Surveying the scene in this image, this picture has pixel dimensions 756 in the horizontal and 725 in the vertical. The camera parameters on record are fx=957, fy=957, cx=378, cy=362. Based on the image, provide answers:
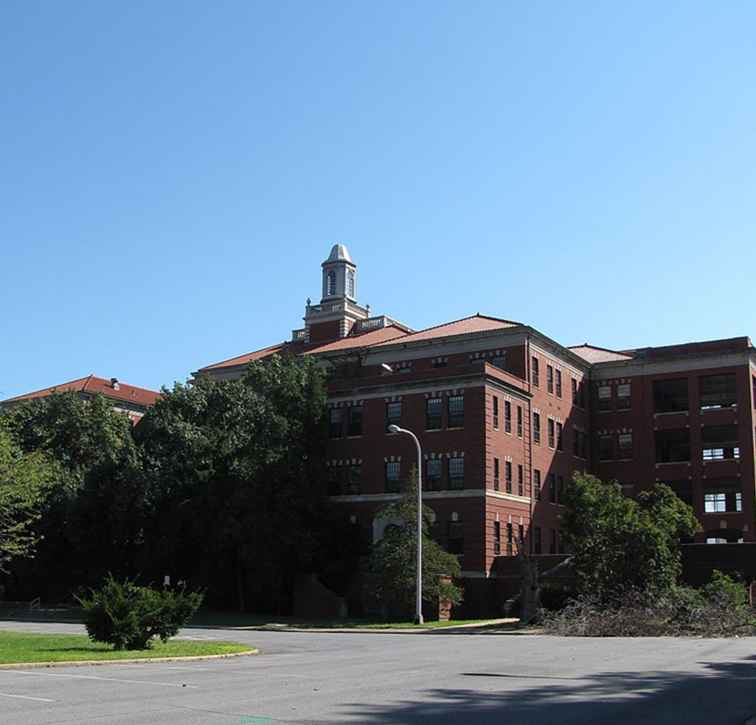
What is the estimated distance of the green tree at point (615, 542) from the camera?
131ft

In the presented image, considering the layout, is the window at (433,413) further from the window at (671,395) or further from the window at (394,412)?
the window at (671,395)

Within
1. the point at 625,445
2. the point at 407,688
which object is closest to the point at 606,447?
the point at 625,445

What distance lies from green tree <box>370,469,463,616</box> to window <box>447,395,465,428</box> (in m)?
7.09

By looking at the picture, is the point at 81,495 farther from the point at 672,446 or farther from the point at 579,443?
the point at 672,446

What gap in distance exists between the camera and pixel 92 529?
178ft

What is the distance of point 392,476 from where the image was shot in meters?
55.4

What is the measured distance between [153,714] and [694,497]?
57364mm

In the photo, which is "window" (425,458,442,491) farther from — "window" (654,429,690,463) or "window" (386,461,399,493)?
"window" (654,429,690,463)

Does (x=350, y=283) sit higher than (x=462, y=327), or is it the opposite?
(x=350, y=283)

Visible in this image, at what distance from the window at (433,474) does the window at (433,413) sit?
76.5 inches

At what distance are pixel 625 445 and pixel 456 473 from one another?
19.3m

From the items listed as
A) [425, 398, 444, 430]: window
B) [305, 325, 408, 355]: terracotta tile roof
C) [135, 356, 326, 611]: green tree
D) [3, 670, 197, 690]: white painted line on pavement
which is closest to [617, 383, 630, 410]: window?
[305, 325, 408, 355]: terracotta tile roof

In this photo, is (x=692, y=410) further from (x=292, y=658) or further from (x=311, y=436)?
(x=292, y=658)

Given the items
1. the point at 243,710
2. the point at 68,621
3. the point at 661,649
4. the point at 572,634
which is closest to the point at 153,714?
the point at 243,710
